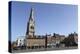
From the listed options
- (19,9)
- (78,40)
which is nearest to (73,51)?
(78,40)

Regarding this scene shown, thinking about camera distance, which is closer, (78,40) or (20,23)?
(20,23)

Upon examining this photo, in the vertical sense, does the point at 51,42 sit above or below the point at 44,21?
below

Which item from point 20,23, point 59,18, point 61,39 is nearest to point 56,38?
point 61,39

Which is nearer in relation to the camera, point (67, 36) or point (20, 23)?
point (20, 23)

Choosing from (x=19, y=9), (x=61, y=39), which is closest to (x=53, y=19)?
(x=61, y=39)

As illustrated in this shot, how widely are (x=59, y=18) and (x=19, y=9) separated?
31 centimetres

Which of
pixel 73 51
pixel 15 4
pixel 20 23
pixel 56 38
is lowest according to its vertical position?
pixel 73 51

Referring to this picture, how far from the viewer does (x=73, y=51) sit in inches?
54.7

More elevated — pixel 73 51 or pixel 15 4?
pixel 15 4

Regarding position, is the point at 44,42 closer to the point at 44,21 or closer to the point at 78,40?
the point at 44,21

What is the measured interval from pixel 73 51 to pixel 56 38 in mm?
172

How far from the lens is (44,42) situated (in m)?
1.31

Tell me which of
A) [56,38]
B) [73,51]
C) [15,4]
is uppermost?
[15,4]

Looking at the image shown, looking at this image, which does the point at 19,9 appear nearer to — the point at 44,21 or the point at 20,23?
the point at 20,23
